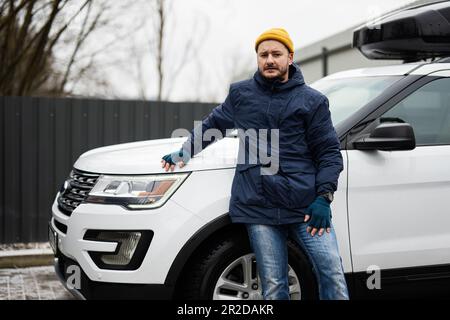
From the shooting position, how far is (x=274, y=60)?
3.17m

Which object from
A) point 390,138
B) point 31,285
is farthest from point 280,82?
point 31,285

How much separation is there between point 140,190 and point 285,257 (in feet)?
3.09

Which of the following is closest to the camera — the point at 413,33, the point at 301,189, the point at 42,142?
the point at 301,189

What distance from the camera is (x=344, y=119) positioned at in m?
3.81

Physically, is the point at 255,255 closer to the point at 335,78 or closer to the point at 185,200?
the point at 185,200

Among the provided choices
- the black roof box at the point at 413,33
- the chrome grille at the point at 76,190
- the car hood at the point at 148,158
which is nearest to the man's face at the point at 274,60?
the car hood at the point at 148,158

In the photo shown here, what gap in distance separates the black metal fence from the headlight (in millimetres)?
Result: 4255

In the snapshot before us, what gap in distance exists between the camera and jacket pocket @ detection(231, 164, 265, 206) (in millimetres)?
3182

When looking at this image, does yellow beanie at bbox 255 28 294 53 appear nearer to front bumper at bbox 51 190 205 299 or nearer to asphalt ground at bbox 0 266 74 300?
front bumper at bbox 51 190 205 299

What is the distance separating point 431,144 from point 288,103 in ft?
4.16

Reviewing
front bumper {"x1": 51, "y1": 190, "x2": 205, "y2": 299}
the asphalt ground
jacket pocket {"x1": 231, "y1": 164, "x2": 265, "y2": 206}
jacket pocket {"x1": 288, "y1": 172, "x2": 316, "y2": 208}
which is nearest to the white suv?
front bumper {"x1": 51, "y1": 190, "x2": 205, "y2": 299}

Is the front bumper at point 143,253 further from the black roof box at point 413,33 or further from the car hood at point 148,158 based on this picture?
the black roof box at point 413,33

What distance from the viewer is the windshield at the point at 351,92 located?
3.95m

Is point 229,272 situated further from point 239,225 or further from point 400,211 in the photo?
point 400,211
